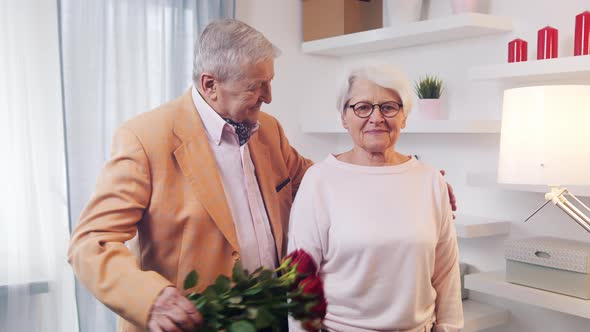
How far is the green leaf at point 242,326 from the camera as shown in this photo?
35.6 inches

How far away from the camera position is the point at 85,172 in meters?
2.75

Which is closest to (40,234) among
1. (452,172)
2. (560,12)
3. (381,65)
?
(381,65)

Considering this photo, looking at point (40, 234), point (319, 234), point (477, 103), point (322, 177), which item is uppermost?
point (477, 103)

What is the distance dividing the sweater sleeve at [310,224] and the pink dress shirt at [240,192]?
124 mm

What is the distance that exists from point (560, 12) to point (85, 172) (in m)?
2.04

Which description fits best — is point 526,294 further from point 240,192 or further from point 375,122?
point 240,192

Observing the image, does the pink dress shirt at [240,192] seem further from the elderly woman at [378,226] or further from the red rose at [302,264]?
the red rose at [302,264]

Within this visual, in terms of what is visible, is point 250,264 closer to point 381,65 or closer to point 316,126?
point 381,65

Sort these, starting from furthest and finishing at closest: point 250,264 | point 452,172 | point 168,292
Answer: point 452,172
point 250,264
point 168,292

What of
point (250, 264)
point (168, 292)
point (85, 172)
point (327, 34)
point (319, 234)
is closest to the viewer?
point (168, 292)

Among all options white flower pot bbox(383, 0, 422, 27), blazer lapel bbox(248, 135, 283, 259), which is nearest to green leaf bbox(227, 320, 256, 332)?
blazer lapel bbox(248, 135, 283, 259)

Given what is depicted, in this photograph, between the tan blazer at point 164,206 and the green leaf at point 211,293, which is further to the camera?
the tan blazer at point 164,206

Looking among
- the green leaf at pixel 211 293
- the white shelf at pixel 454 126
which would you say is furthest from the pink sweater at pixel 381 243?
the white shelf at pixel 454 126

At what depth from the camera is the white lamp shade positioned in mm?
1527
